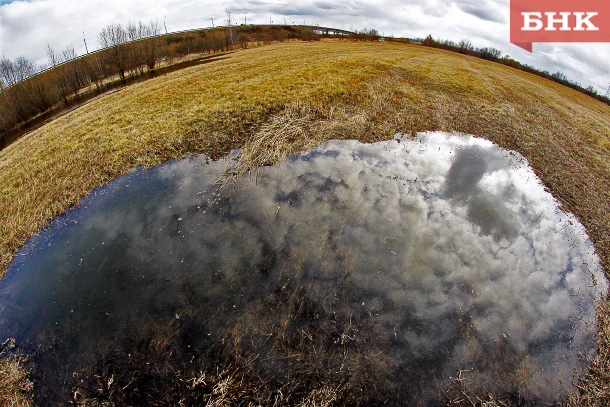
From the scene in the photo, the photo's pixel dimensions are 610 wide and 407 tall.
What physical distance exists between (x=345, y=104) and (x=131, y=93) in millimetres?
18510

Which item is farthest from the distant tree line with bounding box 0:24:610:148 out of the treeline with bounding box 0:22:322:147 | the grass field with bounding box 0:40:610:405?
the grass field with bounding box 0:40:610:405

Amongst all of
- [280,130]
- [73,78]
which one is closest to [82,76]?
[73,78]

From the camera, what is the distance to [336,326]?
19.1ft

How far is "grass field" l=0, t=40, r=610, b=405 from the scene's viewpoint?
980 cm

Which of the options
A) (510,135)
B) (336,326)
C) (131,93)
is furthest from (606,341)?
(131,93)

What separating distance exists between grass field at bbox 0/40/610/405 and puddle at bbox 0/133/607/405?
3.45 ft

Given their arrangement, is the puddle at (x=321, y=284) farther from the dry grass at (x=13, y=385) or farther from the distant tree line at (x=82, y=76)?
the distant tree line at (x=82, y=76)

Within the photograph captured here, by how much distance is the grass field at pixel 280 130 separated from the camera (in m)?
9.80

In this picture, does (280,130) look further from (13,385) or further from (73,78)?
(73,78)

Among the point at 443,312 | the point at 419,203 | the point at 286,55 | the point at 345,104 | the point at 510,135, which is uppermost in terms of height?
the point at 286,55

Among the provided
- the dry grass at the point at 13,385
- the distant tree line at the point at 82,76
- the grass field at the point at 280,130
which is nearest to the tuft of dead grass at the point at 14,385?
the dry grass at the point at 13,385

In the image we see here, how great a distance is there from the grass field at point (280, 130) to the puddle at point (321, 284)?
105cm

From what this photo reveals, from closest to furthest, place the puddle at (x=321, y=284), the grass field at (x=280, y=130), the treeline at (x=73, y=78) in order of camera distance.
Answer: the puddle at (x=321, y=284)
the grass field at (x=280, y=130)
the treeline at (x=73, y=78)

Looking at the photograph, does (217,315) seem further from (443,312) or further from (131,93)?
(131,93)
